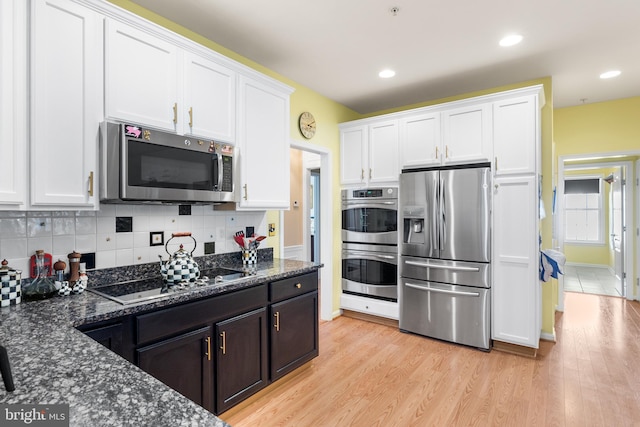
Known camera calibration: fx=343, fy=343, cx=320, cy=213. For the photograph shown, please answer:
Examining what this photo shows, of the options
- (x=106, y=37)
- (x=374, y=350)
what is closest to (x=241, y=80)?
(x=106, y=37)

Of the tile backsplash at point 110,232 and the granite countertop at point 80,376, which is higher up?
the tile backsplash at point 110,232

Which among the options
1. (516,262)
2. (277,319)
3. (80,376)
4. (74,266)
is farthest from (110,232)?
(516,262)

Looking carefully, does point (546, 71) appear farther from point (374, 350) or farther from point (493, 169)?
point (374, 350)

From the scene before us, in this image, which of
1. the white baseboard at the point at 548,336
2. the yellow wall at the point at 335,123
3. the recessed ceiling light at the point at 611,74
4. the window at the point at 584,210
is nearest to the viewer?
the yellow wall at the point at 335,123

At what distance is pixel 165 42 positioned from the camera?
6.90 ft

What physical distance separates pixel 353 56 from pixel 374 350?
269 centimetres

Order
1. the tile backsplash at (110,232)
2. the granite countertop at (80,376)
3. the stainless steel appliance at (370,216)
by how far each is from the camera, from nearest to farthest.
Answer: the granite countertop at (80,376), the tile backsplash at (110,232), the stainless steel appliance at (370,216)

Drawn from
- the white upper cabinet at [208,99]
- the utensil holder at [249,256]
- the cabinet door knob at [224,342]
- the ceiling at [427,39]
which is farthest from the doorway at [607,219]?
the cabinet door knob at [224,342]

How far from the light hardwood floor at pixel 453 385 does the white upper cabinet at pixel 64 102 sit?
1.65 m

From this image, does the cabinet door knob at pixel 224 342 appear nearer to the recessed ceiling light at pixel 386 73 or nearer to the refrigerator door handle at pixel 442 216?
the refrigerator door handle at pixel 442 216

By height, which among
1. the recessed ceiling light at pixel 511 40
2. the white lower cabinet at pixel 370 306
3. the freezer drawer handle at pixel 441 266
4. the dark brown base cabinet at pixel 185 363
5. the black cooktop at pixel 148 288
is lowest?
the white lower cabinet at pixel 370 306

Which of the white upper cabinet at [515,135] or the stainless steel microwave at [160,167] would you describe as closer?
the stainless steel microwave at [160,167]

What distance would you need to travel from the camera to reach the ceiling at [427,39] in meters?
2.29

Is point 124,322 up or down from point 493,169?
down
